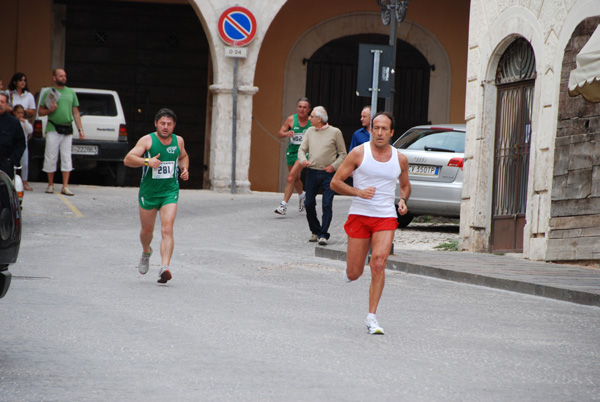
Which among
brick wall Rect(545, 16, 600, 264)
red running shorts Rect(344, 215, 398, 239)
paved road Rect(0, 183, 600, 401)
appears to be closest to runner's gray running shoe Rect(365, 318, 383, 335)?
paved road Rect(0, 183, 600, 401)

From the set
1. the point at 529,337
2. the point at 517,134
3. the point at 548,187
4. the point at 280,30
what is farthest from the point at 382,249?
the point at 280,30

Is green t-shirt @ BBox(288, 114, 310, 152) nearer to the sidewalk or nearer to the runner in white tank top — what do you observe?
the sidewalk

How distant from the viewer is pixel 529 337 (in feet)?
25.4

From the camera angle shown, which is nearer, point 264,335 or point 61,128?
point 264,335

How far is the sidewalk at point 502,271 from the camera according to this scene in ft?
34.3

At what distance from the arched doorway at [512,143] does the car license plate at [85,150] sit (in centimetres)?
834

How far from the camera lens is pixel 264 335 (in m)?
7.25

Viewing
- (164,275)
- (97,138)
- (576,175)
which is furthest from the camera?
(97,138)

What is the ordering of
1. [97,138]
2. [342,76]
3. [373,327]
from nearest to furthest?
[373,327] < [97,138] < [342,76]

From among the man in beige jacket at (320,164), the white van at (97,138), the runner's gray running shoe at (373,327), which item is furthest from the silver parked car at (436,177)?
the runner's gray running shoe at (373,327)

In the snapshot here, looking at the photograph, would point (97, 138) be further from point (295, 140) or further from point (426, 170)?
point (426, 170)

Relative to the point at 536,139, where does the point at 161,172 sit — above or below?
below

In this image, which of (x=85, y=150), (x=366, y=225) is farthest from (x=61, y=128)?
(x=366, y=225)

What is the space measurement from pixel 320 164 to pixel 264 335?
7.85 m
